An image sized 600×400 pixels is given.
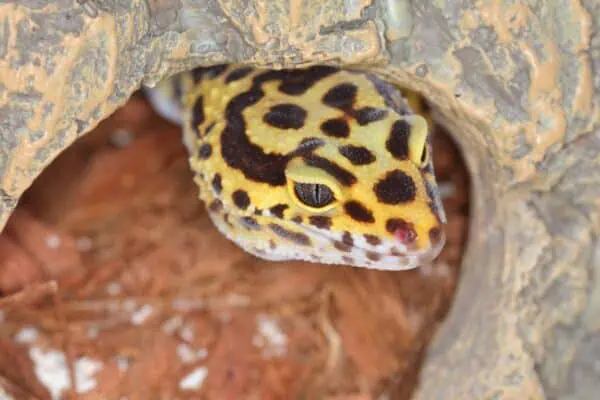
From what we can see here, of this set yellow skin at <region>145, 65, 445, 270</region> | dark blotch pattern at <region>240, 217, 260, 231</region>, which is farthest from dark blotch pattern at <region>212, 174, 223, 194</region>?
dark blotch pattern at <region>240, 217, 260, 231</region>

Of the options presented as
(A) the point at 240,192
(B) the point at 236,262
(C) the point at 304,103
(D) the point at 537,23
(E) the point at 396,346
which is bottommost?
(E) the point at 396,346

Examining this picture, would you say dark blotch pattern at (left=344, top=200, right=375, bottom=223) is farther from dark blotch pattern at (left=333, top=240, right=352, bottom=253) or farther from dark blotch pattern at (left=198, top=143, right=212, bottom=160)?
dark blotch pattern at (left=198, top=143, right=212, bottom=160)

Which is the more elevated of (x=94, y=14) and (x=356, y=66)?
(x=94, y=14)

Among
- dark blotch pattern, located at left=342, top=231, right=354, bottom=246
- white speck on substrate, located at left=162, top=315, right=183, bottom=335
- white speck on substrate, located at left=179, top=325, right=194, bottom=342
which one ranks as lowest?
white speck on substrate, located at left=179, top=325, right=194, bottom=342

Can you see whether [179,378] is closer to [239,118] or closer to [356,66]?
[239,118]

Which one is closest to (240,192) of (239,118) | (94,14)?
(239,118)

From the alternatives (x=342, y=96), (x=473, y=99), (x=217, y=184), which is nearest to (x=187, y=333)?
(x=217, y=184)

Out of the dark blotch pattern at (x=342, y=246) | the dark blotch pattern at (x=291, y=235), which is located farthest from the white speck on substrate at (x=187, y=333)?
the dark blotch pattern at (x=342, y=246)

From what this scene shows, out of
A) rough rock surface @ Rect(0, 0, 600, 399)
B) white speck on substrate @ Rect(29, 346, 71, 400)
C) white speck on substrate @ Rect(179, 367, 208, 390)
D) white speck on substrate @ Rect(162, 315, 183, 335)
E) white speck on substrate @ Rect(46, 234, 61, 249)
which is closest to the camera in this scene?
rough rock surface @ Rect(0, 0, 600, 399)
